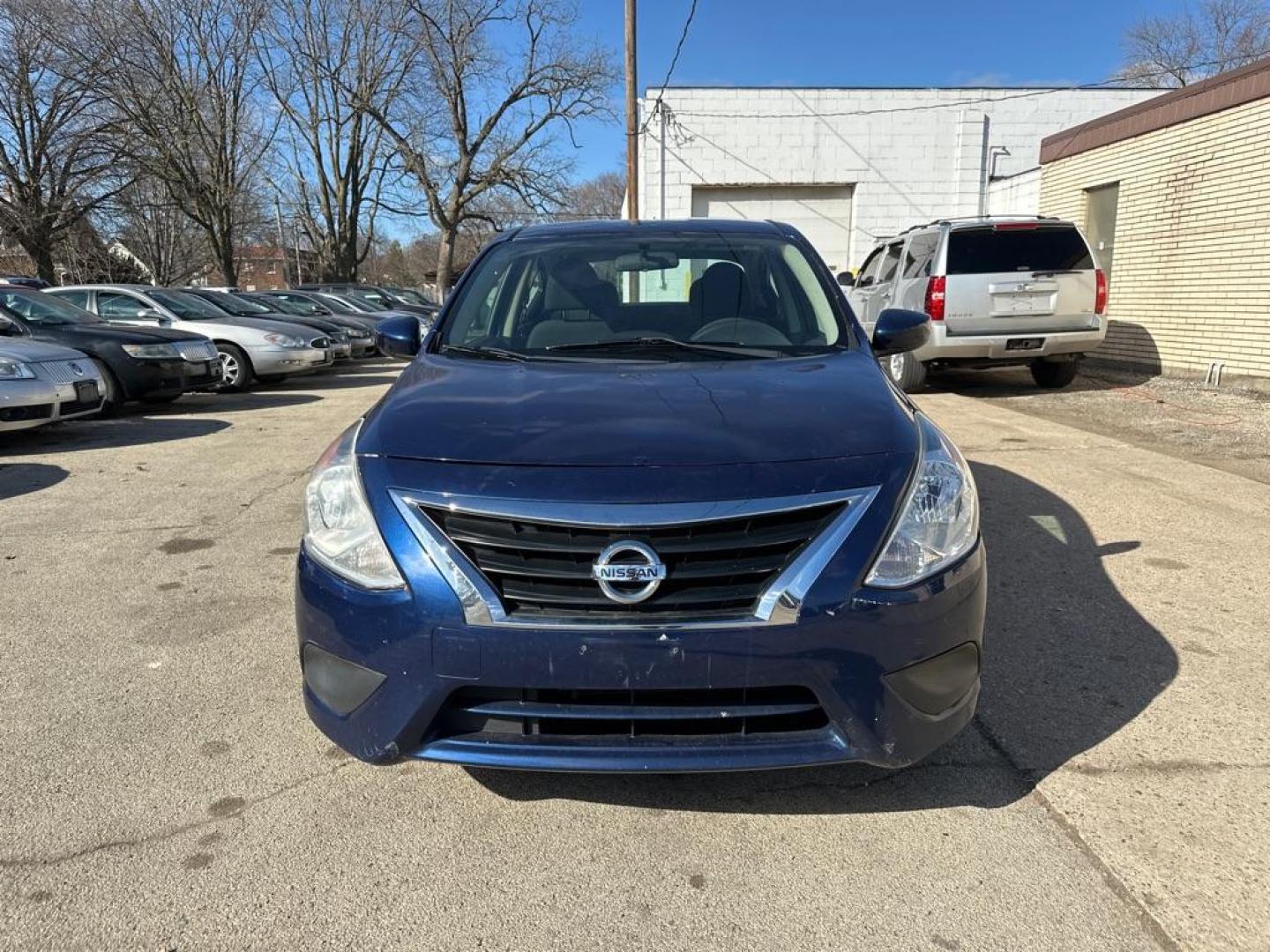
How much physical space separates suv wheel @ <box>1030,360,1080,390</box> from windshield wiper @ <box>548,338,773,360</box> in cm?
858

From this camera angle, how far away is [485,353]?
308 cm

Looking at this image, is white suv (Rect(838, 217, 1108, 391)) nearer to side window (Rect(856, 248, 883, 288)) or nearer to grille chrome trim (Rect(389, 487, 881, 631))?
side window (Rect(856, 248, 883, 288))

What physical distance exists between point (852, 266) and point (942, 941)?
19.2 m

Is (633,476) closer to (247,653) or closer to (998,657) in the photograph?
(998,657)

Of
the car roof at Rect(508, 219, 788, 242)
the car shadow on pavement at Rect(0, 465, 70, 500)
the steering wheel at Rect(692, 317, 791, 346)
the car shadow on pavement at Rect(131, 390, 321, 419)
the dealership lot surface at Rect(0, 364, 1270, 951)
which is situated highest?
the car roof at Rect(508, 219, 788, 242)

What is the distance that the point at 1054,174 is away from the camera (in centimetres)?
1356

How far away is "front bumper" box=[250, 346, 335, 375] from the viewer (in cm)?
1197

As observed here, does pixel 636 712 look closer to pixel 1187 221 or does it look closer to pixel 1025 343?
pixel 1025 343

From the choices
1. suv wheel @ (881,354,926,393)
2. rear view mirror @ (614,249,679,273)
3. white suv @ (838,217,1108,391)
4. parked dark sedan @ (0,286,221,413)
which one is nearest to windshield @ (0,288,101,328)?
parked dark sedan @ (0,286,221,413)

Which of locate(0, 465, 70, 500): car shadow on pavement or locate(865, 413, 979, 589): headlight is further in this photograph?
locate(0, 465, 70, 500): car shadow on pavement

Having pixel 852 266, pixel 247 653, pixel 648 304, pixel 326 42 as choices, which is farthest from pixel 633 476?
pixel 326 42

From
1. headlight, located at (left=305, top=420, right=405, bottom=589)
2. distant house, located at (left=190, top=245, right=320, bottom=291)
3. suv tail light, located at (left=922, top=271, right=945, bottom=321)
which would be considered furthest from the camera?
distant house, located at (left=190, top=245, right=320, bottom=291)

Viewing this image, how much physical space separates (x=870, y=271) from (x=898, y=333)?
376 inches

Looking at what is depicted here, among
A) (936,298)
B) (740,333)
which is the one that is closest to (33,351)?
(740,333)
